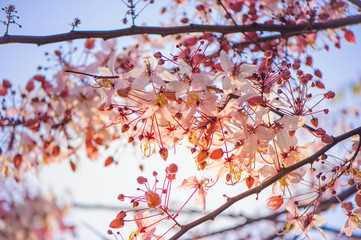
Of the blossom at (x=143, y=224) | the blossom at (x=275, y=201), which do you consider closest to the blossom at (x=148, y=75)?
the blossom at (x=143, y=224)

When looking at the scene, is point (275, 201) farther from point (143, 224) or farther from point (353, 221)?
point (143, 224)

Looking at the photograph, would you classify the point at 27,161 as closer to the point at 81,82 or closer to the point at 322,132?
the point at 81,82

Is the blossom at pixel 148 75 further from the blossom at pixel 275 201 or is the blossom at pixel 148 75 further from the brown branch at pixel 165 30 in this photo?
the blossom at pixel 275 201

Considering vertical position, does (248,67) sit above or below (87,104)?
below

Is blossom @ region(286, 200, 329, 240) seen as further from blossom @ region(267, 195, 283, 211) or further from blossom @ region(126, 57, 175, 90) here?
blossom @ region(126, 57, 175, 90)

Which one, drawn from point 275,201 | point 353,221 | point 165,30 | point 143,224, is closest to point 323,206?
point 353,221

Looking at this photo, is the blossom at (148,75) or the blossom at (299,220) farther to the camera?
the blossom at (299,220)

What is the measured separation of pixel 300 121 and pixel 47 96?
61.6 inches

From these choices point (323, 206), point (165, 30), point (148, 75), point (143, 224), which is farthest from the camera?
point (323, 206)

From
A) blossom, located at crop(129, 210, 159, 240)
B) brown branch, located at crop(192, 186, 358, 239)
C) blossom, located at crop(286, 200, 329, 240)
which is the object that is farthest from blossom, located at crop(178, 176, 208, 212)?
brown branch, located at crop(192, 186, 358, 239)

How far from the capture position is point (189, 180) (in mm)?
1173

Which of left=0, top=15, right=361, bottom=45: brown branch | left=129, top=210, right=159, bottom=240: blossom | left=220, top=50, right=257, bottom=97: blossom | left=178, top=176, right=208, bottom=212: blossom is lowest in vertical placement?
left=129, top=210, right=159, bottom=240: blossom

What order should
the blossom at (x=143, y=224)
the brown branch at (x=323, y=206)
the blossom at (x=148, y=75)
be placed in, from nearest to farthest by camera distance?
the blossom at (x=148, y=75) → the blossom at (x=143, y=224) → the brown branch at (x=323, y=206)

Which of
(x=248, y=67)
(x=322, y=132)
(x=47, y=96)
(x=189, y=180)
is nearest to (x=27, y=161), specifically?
(x=47, y=96)
